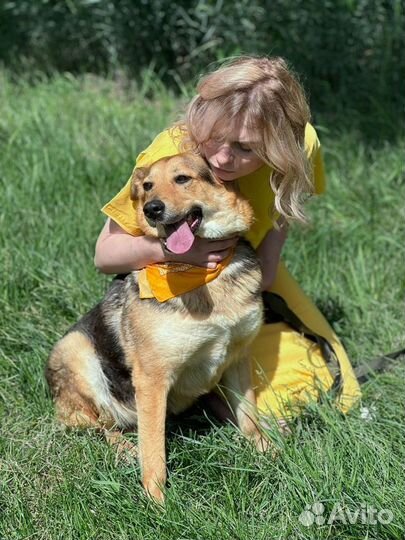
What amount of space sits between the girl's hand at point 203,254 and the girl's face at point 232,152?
26 centimetres

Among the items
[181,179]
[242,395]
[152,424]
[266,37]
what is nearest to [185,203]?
[181,179]

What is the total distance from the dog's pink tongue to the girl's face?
0.94 ft

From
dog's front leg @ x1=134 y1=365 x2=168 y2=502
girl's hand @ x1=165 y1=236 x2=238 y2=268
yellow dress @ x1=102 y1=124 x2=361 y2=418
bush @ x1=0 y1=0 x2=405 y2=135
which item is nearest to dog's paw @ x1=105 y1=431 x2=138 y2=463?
dog's front leg @ x1=134 y1=365 x2=168 y2=502

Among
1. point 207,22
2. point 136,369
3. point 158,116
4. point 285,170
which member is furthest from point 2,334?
point 207,22

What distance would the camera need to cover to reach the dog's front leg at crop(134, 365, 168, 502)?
2896 mm

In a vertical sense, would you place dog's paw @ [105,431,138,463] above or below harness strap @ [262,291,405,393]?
above

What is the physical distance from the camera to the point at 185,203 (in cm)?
282

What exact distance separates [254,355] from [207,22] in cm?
377

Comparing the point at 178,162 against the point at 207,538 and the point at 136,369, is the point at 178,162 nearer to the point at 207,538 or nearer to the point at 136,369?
the point at 136,369

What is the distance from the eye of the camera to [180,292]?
2.96m

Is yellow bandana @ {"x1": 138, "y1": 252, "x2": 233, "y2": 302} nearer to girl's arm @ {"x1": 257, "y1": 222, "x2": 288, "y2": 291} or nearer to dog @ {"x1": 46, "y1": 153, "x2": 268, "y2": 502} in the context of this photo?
dog @ {"x1": 46, "y1": 153, "x2": 268, "y2": 502}

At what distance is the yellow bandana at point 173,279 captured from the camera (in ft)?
9.73

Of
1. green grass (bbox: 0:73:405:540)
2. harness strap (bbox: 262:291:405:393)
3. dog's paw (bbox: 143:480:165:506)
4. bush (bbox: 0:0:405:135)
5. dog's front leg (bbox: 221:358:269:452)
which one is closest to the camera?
green grass (bbox: 0:73:405:540)

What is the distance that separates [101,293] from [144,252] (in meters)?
1.02
